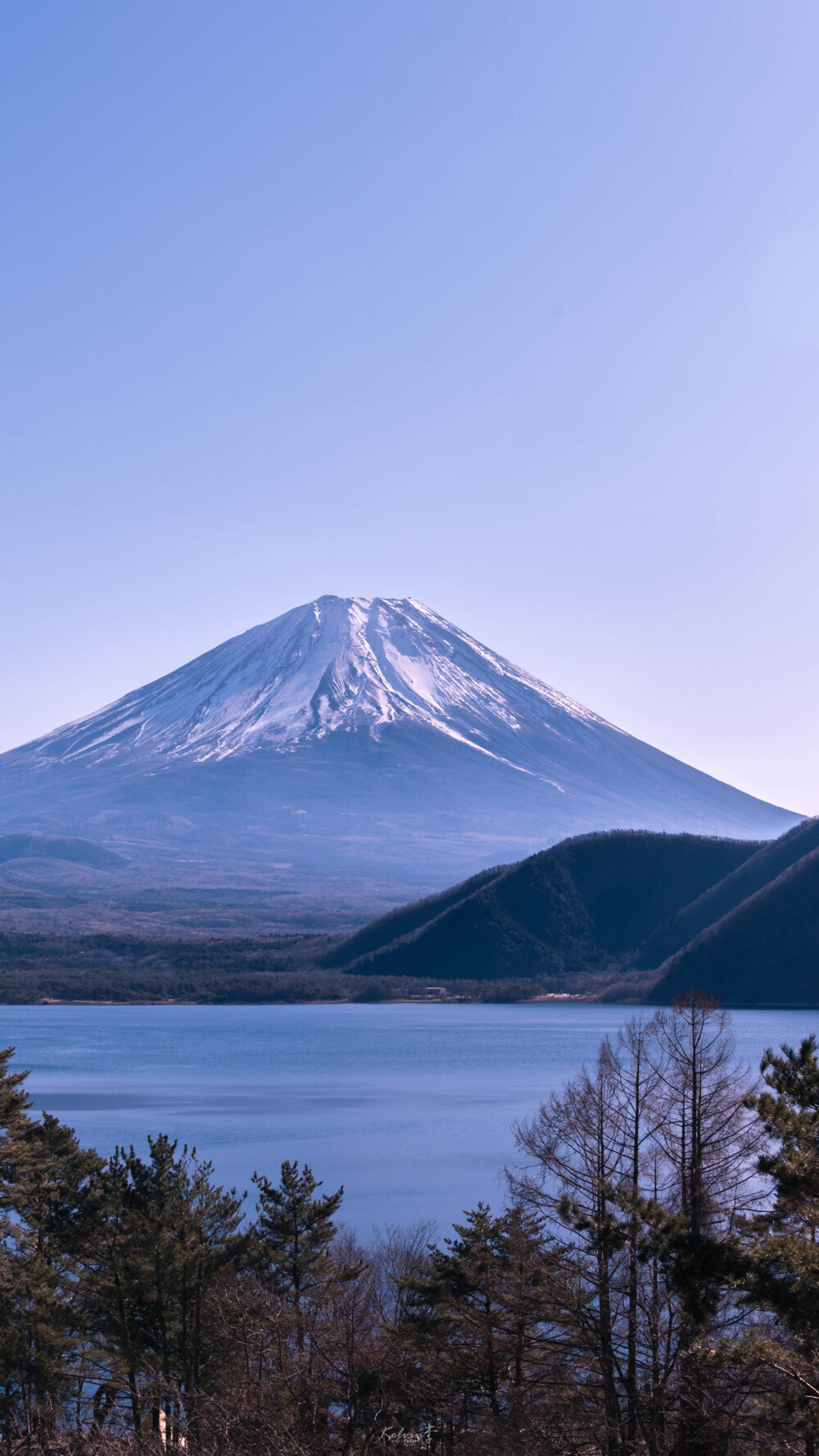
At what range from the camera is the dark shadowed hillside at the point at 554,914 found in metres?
123

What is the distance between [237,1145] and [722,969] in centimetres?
6383

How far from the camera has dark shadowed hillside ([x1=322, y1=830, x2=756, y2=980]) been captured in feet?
404

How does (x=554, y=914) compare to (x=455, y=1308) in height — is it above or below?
above

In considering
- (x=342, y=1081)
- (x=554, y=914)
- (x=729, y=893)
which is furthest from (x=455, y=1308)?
(x=554, y=914)

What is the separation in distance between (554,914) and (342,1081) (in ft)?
225

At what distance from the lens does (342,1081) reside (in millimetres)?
60562

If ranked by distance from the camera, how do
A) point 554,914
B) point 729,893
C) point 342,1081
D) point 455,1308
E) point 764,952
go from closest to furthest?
1. point 455,1308
2. point 342,1081
3. point 764,952
4. point 729,893
5. point 554,914

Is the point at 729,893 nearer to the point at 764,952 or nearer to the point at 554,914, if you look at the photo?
the point at 764,952

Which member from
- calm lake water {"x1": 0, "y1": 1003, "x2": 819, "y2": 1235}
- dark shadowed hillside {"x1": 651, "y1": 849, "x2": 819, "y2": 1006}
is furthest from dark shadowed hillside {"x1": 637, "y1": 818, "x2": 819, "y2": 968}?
calm lake water {"x1": 0, "y1": 1003, "x2": 819, "y2": 1235}

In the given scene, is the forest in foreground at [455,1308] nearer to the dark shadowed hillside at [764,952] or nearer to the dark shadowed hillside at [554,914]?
the dark shadowed hillside at [764,952]

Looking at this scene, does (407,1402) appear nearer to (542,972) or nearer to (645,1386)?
(645,1386)

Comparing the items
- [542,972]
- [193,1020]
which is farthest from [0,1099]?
[542,972]

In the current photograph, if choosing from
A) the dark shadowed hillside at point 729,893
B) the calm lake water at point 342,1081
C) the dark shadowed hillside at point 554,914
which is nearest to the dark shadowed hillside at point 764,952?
the calm lake water at point 342,1081

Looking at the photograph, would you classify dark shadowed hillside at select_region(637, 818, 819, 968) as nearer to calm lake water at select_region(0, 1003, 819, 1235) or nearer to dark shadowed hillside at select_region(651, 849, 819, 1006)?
dark shadowed hillside at select_region(651, 849, 819, 1006)
